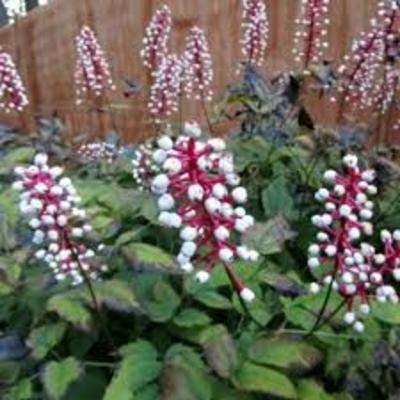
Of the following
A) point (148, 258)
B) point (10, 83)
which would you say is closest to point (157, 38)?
point (10, 83)

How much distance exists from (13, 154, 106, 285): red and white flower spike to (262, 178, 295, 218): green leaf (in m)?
0.54

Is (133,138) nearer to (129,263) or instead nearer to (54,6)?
(54,6)

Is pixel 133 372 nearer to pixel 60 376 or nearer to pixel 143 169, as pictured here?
pixel 60 376

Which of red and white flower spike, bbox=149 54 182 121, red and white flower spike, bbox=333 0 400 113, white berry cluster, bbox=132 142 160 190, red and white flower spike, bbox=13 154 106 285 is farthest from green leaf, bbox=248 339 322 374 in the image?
red and white flower spike, bbox=149 54 182 121

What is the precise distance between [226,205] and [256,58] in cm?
214

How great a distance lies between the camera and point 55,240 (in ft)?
5.31

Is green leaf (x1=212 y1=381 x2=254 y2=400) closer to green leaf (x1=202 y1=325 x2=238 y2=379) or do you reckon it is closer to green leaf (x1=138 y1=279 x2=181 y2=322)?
green leaf (x1=202 y1=325 x2=238 y2=379)

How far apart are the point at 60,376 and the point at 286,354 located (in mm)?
402

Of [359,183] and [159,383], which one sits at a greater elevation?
[359,183]

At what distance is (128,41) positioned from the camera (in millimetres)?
5387

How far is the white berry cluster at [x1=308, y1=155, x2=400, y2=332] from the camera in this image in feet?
4.73

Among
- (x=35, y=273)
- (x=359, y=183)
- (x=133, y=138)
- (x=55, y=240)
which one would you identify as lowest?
(x=133, y=138)

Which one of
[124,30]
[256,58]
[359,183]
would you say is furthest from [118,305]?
[124,30]

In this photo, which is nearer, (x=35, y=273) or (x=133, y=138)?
(x=35, y=273)
